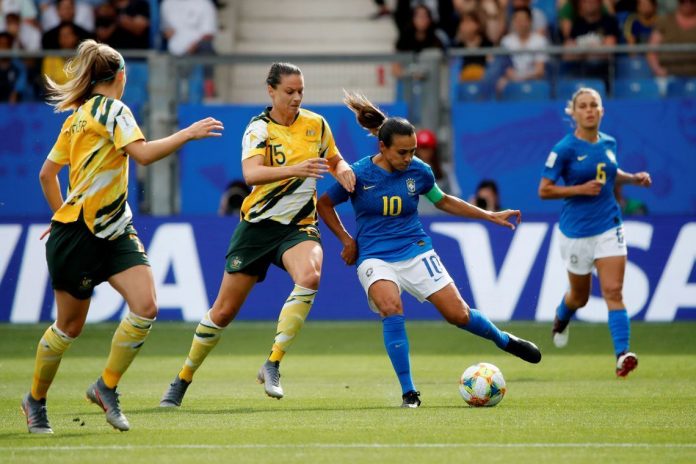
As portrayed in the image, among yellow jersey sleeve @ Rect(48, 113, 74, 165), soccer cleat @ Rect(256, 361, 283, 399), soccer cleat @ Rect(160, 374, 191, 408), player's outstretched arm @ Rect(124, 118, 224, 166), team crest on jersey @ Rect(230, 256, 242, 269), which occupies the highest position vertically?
player's outstretched arm @ Rect(124, 118, 224, 166)

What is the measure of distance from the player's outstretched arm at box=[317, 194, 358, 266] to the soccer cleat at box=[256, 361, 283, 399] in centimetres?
92

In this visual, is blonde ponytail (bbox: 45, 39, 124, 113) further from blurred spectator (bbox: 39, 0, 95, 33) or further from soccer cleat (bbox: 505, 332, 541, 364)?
blurred spectator (bbox: 39, 0, 95, 33)

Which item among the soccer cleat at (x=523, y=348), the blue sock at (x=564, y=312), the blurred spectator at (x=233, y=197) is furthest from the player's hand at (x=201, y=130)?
the blurred spectator at (x=233, y=197)

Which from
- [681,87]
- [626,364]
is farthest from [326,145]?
[681,87]

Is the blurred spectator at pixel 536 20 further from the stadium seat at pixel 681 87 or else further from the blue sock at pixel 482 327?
the blue sock at pixel 482 327

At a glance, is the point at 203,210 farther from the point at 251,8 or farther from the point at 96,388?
the point at 96,388

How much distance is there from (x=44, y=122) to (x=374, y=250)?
900 cm

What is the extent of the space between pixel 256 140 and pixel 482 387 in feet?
7.59

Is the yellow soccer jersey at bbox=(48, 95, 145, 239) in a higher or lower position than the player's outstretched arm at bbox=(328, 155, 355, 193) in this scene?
higher

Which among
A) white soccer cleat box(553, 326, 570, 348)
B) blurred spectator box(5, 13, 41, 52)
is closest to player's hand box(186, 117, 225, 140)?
white soccer cleat box(553, 326, 570, 348)

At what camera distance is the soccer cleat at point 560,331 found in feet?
41.5

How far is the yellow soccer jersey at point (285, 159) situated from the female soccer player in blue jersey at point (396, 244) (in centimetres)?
23

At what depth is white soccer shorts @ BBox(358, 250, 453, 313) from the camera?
9094mm

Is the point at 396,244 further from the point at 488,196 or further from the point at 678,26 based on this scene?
the point at 678,26
